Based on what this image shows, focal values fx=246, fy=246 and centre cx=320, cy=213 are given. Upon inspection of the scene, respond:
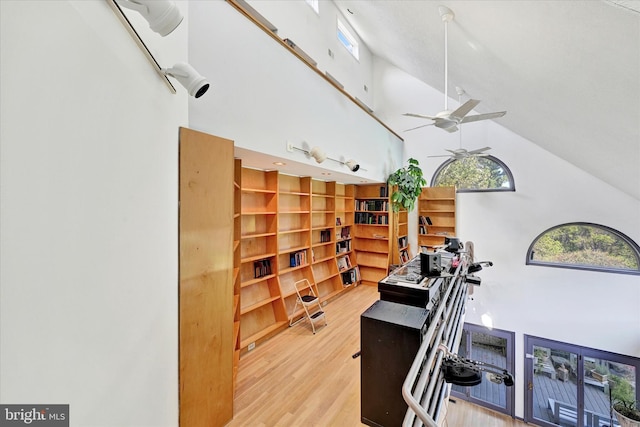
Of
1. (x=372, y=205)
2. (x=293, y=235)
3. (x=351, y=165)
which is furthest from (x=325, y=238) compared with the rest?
(x=351, y=165)

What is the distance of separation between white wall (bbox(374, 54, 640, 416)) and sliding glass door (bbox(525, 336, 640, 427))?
0.60ft

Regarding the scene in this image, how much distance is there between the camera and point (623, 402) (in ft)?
14.5

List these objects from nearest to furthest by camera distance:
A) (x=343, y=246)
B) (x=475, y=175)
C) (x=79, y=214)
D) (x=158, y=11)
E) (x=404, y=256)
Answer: (x=79, y=214)
(x=158, y=11)
(x=343, y=246)
(x=475, y=175)
(x=404, y=256)

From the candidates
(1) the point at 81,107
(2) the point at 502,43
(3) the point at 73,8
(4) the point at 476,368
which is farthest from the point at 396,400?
(2) the point at 502,43

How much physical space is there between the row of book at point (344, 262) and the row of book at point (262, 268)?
2.13 m

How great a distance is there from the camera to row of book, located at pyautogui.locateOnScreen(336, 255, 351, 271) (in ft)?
17.9

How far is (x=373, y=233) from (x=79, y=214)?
5.66 meters

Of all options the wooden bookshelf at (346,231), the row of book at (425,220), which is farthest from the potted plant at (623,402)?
the wooden bookshelf at (346,231)

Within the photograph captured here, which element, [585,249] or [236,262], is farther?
[585,249]

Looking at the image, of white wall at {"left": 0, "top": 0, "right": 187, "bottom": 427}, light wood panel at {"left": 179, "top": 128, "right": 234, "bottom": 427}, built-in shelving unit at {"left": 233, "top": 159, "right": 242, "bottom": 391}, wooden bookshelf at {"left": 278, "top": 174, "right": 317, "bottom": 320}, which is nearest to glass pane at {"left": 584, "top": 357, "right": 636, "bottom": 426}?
wooden bookshelf at {"left": 278, "top": 174, "right": 317, "bottom": 320}

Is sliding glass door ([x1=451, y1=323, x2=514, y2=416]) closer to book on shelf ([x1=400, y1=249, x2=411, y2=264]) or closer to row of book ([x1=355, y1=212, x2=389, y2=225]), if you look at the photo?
book on shelf ([x1=400, y1=249, x2=411, y2=264])

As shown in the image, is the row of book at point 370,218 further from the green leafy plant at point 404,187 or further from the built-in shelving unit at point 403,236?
the built-in shelving unit at point 403,236

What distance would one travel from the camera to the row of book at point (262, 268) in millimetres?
3520

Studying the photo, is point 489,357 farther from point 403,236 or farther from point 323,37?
point 323,37
